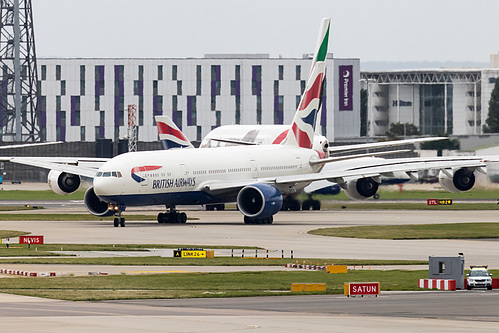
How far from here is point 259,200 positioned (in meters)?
70.8

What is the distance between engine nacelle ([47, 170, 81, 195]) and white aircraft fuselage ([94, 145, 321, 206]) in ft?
34.5

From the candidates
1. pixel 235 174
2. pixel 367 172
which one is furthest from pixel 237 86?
pixel 235 174

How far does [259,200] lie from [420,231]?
1156 cm

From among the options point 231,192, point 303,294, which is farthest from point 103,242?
point 303,294

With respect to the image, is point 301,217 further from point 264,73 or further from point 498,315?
point 264,73

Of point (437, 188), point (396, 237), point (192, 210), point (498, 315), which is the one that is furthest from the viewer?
point (437, 188)

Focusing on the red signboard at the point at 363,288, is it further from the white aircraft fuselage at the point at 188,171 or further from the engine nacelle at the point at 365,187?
the engine nacelle at the point at 365,187

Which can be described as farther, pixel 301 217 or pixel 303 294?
pixel 301 217

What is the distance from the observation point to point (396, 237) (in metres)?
60.0

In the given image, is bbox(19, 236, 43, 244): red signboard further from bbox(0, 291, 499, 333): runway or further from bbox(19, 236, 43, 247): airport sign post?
bbox(0, 291, 499, 333): runway

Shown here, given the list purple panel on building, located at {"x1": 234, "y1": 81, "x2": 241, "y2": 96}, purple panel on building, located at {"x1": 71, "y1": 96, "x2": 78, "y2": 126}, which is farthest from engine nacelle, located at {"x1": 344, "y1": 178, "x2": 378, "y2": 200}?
purple panel on building, located at {"x1": 71, "y1": 96, "x2": 78, "y2": 126}

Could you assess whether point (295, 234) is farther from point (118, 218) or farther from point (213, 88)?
point (213, 88)

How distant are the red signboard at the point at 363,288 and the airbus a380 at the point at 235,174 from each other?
35.3 metres

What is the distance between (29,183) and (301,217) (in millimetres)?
80208
